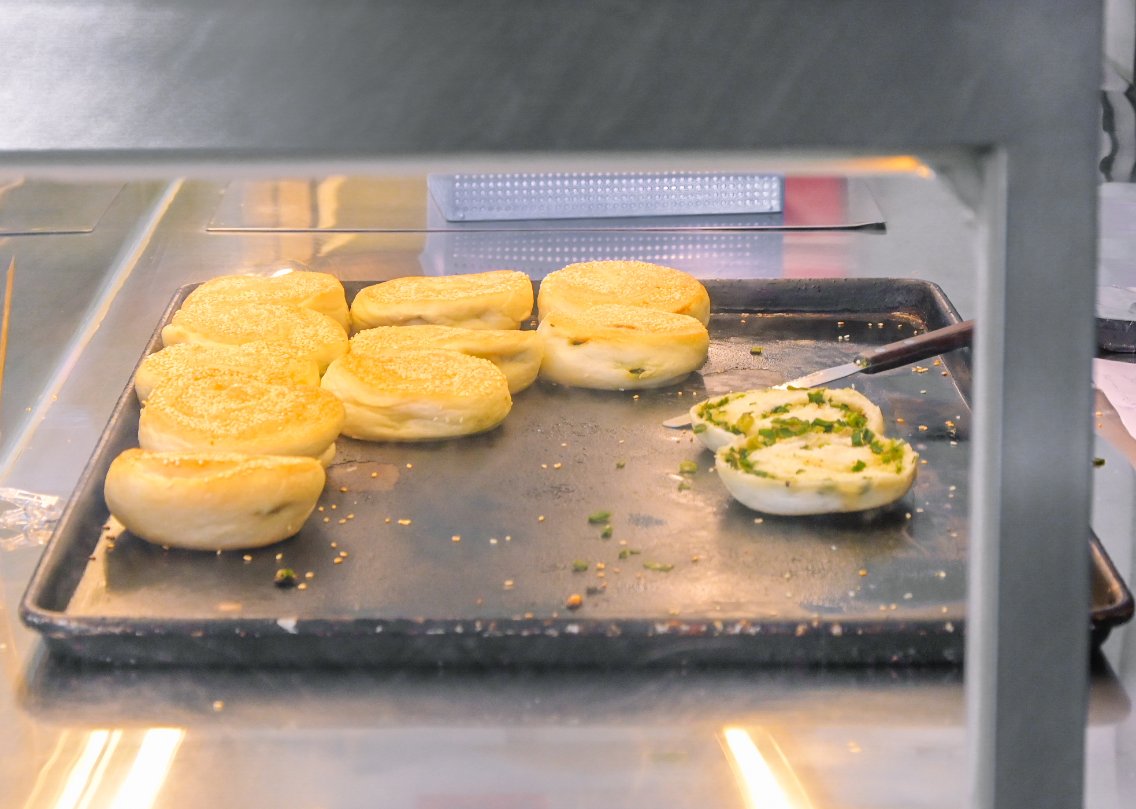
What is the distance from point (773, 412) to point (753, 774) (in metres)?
0.56

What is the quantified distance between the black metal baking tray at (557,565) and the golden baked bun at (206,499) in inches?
0.7

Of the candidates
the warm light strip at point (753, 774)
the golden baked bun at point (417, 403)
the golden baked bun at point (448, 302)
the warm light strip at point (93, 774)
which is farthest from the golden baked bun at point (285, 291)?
the warm light strip at point (753, 774)

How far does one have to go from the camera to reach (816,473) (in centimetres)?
112

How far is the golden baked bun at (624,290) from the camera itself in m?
1.58

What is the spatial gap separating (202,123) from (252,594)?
26.3 inches

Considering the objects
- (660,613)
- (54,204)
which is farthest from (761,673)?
(54,204)

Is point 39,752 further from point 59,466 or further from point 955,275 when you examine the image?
point 955,275

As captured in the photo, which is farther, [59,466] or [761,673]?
[59,466]

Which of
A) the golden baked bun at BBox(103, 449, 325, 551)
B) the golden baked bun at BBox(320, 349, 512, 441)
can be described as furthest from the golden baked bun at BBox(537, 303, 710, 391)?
the golden baked bun at BBox(103, 449, 325, 551)

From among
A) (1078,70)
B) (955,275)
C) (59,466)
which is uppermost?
(1078,70)

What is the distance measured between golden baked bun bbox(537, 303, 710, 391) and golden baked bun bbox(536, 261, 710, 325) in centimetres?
7

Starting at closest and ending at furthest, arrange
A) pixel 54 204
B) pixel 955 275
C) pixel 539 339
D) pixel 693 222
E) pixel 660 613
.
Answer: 1. pixel 660 613
2. pixel 539 339
3. pixel 955 275
4. pixel 54 204
5. pixel 693 222

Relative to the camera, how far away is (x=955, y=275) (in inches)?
68.9

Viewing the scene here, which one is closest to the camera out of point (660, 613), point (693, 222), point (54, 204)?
point (660, 613)
